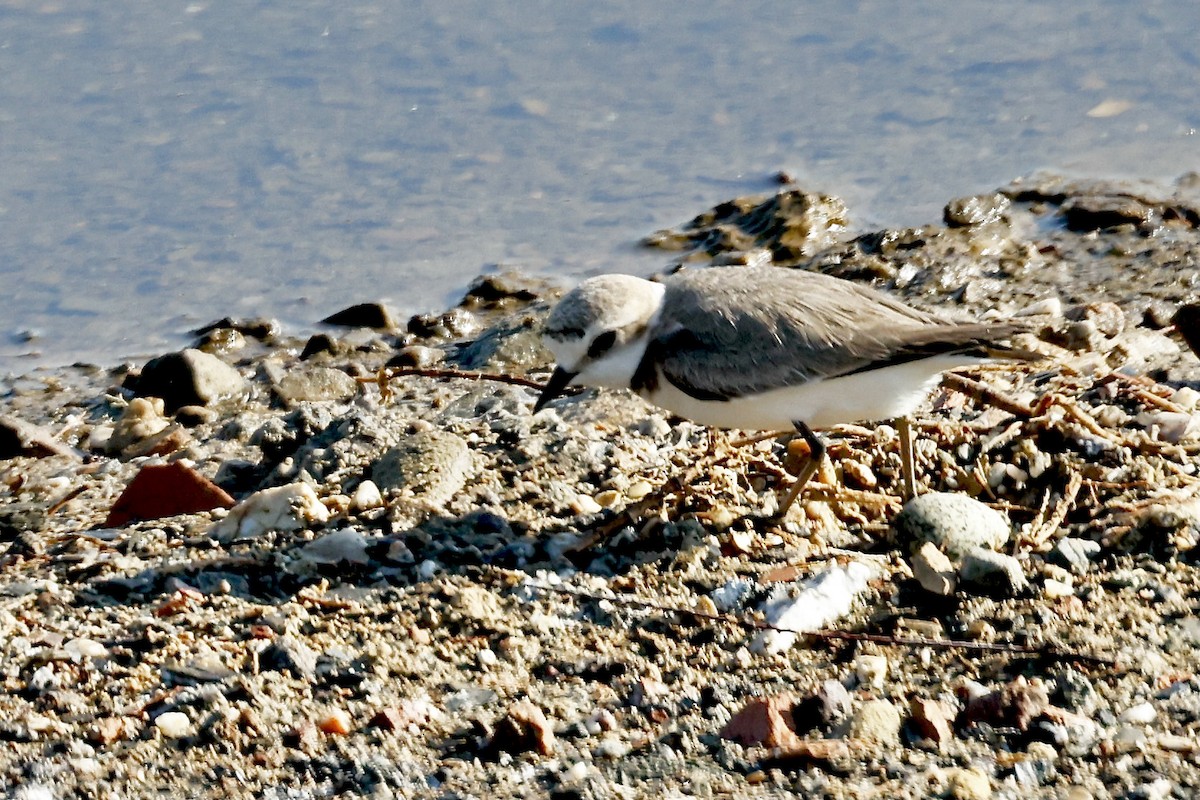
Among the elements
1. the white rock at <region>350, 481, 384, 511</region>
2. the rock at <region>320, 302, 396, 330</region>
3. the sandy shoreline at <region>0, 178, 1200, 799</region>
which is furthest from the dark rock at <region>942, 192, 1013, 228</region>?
the white rock at <region>350, 481, 384, 511</region>

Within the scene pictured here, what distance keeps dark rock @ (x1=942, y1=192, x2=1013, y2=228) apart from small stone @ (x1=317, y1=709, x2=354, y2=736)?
20.7ft

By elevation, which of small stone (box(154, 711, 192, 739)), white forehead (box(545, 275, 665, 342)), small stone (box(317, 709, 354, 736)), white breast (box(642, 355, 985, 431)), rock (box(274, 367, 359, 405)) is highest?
white forehead (box(545, 275, 665, 342))

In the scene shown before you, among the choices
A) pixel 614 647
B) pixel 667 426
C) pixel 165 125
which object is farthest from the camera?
pixel 165 125

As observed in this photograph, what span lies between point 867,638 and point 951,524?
27.4 inches

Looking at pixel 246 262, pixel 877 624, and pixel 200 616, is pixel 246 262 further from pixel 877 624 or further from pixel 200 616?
pixel 877 624

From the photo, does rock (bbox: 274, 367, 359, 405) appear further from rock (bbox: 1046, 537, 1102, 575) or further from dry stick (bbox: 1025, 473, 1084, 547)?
rock (bbox: 1046, 537, 1102, 575)

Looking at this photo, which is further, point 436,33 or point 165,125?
point 436,33

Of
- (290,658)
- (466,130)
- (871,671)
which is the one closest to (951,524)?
(871,671)

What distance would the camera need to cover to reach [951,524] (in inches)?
190

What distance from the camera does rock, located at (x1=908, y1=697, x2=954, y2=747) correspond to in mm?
3811

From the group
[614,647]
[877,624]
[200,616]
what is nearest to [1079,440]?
[877,624]

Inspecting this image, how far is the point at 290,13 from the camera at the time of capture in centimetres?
1279

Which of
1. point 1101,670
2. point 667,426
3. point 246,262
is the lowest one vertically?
point 246,262

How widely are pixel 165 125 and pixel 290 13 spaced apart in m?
2.11
